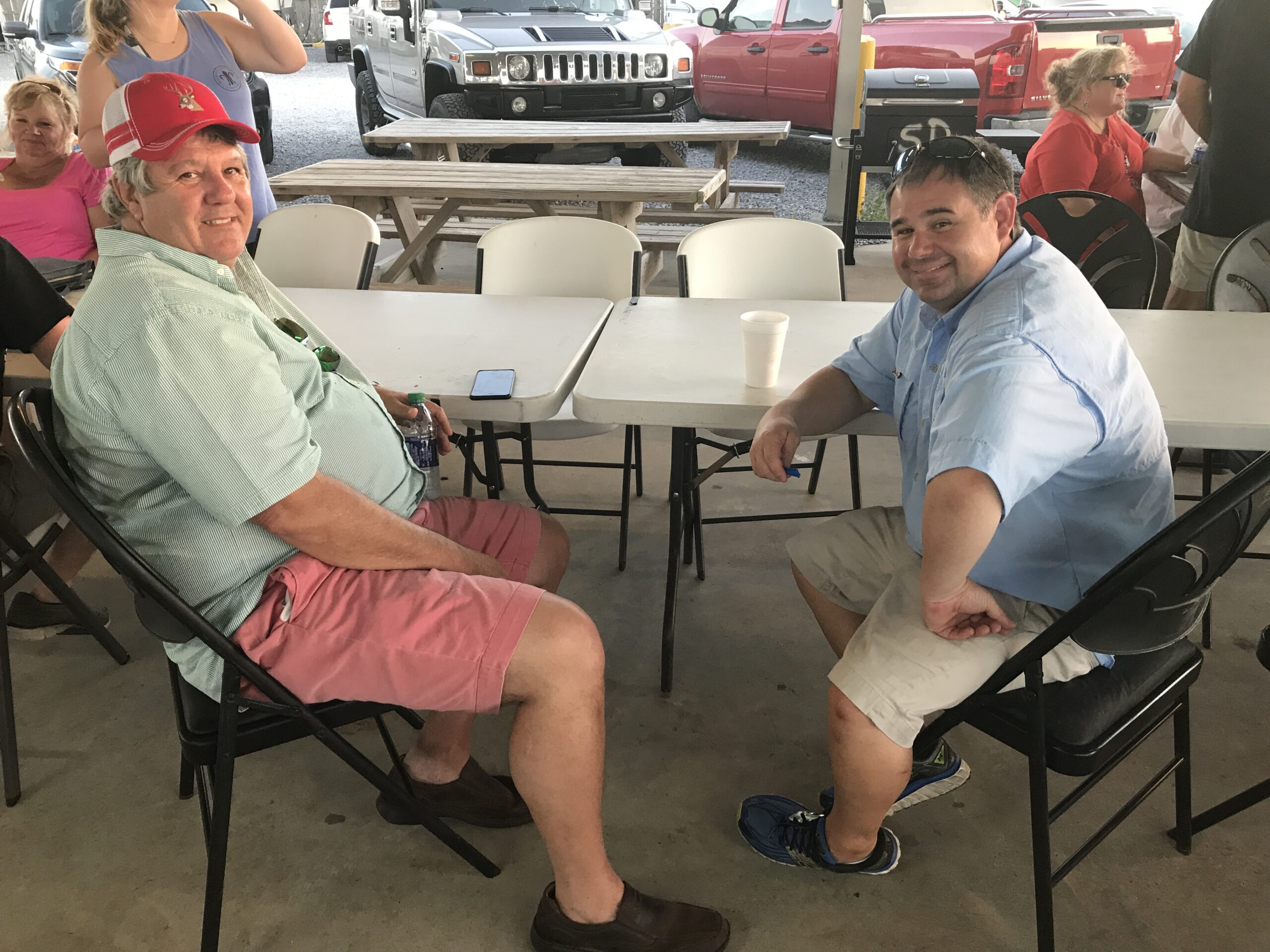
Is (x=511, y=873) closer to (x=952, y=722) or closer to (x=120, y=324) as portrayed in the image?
(x=952, y=722)

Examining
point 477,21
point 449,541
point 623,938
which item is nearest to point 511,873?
point 623,938

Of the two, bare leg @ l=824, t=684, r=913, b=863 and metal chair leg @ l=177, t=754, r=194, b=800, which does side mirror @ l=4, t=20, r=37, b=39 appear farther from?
bare leg @ l=824, t=684, r=913, b=863

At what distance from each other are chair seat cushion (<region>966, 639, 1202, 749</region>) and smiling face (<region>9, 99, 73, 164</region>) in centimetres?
337

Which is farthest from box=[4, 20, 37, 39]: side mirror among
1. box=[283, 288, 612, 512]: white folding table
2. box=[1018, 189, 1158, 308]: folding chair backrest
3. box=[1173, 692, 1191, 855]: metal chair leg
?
box=[1173, 692, 1191, 855]: metal chair leg

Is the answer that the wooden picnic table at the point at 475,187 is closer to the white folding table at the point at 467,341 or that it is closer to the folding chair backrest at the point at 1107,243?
the folding chair backrest at the point at 1107,243

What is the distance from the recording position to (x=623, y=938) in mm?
1640

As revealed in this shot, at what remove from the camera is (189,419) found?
134 centimetres

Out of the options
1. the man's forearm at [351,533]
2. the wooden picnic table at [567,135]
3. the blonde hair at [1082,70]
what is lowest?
the man's forearm at [351,533]

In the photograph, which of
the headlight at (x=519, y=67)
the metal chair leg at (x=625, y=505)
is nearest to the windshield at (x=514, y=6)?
the headlight at (x=519, y=67)

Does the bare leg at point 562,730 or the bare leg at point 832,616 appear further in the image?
the bare leg at point 832,616

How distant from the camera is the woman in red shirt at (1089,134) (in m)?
3.67

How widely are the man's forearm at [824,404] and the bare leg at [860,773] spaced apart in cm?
51

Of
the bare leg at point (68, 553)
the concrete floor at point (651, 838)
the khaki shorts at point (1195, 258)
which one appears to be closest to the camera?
the concrete floor at point (651, 838)

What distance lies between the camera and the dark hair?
5.14 ft
